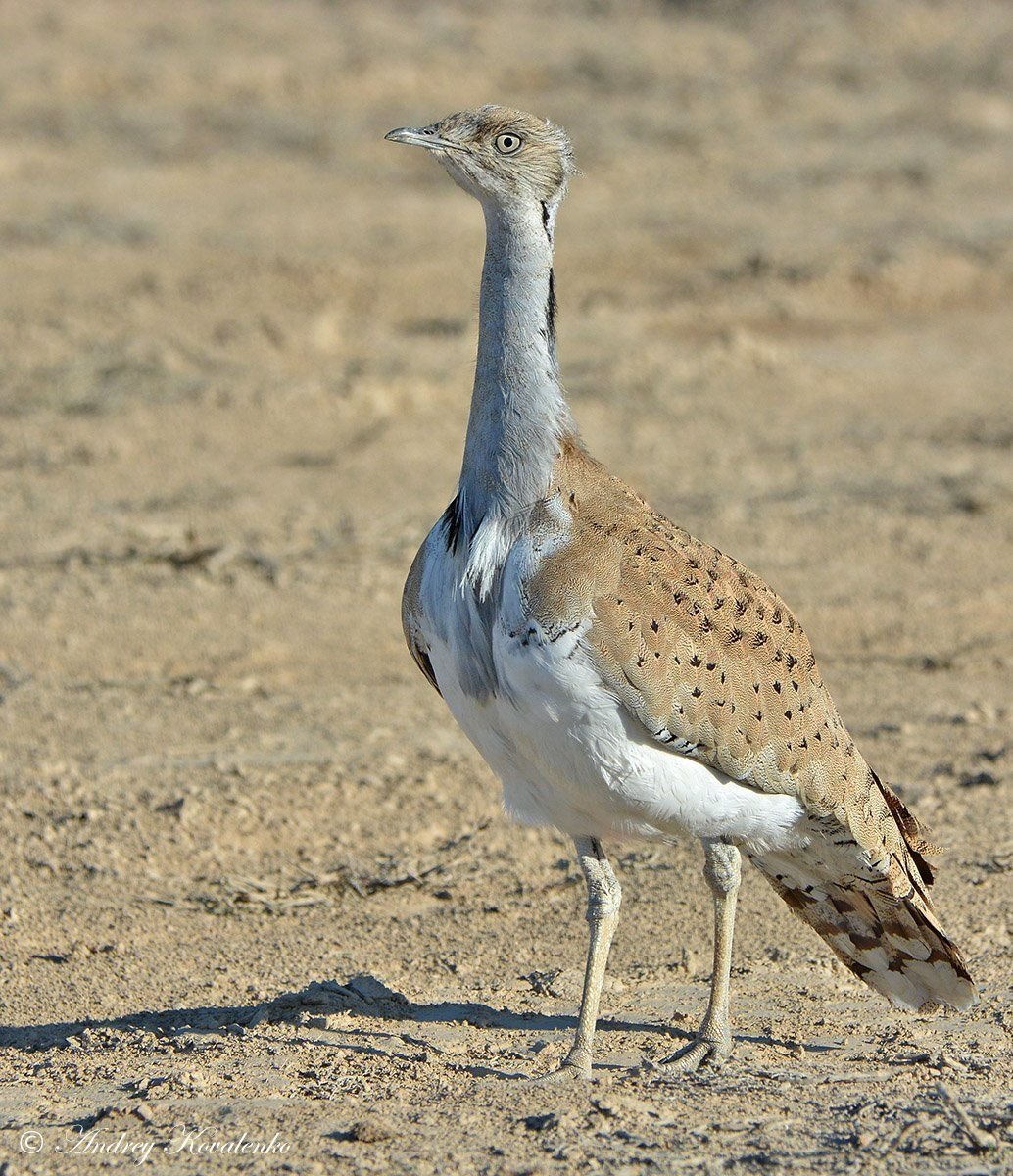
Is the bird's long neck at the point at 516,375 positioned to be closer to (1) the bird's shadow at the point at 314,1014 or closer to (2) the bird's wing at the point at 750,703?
(2) the bird's wing at the point at 750,703

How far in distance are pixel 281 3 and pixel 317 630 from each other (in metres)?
16.5

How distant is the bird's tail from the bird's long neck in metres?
1.08

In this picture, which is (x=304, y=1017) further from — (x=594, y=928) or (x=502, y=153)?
(x=502, y=153)

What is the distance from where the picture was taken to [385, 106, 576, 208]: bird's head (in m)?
4.15

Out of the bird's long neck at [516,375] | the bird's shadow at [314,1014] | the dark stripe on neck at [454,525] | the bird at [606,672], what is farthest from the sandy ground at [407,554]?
the dark stripe on neck at [454,525]

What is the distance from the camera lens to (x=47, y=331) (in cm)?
1203

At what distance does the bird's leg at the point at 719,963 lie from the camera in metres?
4.20

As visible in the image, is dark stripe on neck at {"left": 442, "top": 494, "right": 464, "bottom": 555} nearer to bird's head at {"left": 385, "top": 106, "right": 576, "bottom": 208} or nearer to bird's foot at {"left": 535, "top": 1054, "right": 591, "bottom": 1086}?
bird's head at {"left": 385, "top": 106, "right": 576, "bottom": 208}

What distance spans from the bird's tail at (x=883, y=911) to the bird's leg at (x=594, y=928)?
38cm

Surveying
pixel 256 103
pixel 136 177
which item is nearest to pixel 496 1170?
pixel 136 177

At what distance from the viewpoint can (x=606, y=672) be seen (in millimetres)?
3859

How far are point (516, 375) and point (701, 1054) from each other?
1.63 meters

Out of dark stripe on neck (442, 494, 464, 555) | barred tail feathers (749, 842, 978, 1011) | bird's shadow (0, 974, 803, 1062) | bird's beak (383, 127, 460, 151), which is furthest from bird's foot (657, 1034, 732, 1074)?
bird's beak (383, 127, 460, 151)

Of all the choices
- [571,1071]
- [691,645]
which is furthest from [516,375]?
[571,1071]
